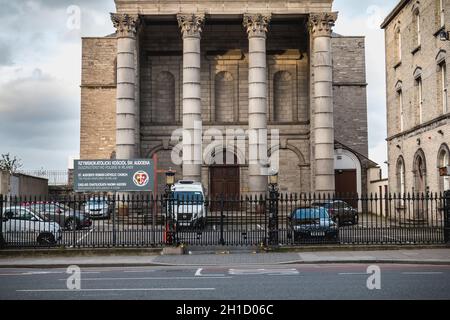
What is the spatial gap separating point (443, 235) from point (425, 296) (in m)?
13.2

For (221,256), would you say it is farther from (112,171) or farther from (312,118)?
(312,118)

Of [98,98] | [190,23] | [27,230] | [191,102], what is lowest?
[27,230]

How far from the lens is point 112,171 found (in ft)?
85.7

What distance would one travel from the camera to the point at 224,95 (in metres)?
46.7

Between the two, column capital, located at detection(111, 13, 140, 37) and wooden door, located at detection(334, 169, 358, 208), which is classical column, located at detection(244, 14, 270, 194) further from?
wooden door, located at detection(334, 169, 358, 208)

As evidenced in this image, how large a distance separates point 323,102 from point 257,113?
4.38 meters

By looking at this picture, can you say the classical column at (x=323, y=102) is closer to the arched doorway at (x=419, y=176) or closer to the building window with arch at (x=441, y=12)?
the arched doorway at (x=419, y=176)

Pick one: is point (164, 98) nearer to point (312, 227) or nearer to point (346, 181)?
point (346, 181)

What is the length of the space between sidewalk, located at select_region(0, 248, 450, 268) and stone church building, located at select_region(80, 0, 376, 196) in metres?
17.4

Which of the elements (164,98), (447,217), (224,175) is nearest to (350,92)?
(224,175)

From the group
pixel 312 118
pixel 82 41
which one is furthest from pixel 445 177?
pixel 82 41

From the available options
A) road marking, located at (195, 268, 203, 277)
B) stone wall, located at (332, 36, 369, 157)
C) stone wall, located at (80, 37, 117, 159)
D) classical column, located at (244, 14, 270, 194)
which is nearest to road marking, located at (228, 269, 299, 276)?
road marking, located at (195, 268, 203, 277)

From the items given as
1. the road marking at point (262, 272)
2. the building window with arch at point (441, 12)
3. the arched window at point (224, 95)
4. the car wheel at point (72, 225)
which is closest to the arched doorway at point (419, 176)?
the building window with arch at point (441, 12)
